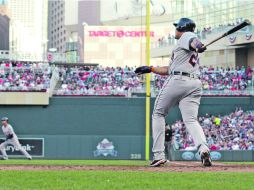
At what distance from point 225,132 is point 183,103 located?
20541 millimetres

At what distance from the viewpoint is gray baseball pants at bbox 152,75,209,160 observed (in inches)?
359

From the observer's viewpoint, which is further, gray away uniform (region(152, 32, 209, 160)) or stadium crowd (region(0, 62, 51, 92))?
stadium crowd (region(0, 62, 51, 92))

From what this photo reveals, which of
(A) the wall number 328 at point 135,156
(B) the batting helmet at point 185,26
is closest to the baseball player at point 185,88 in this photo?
(B) the batting helmet at point 185,26

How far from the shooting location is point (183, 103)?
30.4ft

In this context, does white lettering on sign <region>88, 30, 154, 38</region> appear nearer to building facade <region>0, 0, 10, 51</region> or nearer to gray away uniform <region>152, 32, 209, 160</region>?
building facade <region>0, 0, 10, 51</region>

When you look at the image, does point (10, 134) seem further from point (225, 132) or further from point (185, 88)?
point (225, 132)

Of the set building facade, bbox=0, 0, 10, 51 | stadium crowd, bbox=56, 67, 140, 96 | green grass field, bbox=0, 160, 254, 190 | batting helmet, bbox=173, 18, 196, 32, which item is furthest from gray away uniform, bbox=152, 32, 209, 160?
building facade, bbox=0, 0, 10, 51

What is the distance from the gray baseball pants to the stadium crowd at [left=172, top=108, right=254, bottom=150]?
722 inches

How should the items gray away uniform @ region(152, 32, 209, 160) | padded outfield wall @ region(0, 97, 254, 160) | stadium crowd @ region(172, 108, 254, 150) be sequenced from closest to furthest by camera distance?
gray away uniform @ region(152, 32, 209, 160)
stadium crowd @ region(172, 108, 254, 150)
padded outfield wall @ region(0, 97, 254, 160)

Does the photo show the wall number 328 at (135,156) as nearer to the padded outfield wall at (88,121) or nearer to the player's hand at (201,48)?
the padded outfield wall at (88,121)

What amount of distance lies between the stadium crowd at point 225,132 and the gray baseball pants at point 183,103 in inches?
722

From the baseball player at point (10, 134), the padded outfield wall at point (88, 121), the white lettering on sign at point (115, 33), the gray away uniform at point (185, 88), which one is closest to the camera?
the gray away uniform at point (185, 88)

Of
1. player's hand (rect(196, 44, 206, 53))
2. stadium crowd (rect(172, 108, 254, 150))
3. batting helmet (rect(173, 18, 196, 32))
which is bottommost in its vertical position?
stadium crowd (rect(172, 108, 254, 150))

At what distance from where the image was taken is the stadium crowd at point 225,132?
28453 mm
